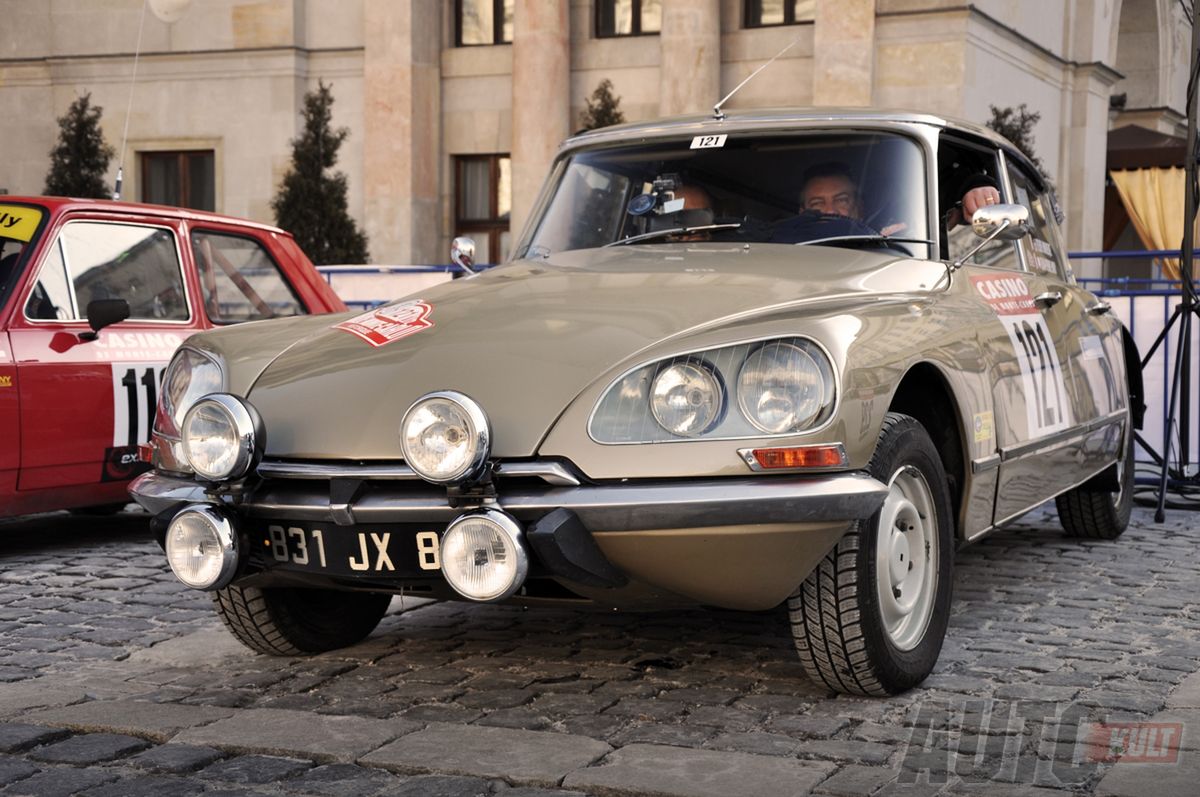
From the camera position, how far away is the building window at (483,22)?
28.7 m

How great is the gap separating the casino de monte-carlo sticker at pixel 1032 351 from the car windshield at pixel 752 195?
1.33ft

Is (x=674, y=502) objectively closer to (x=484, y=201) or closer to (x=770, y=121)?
(x=770, y=121)

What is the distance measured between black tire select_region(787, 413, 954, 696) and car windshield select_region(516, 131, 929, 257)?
0.99 metres

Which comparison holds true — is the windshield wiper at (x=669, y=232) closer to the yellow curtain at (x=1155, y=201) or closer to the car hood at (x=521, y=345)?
the car hood at (x=521, y=345)

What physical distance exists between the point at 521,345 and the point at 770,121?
1.71 m

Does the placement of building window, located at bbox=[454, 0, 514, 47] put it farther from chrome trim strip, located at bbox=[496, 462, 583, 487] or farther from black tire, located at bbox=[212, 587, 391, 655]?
chrome trim strip, located at bbox=[496, 462, 583, 487]

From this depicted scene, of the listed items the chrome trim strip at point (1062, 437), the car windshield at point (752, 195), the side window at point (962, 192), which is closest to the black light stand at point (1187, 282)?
the chrome trim strip at point (1062, 437)

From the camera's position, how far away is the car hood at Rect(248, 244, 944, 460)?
407cm

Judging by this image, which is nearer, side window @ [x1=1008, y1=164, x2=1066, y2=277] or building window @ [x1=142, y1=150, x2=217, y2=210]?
side window @ [x1=1008, y1=164, x2=1066, y2=277]

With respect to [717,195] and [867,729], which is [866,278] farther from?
[867,729]

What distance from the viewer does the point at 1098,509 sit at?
745 centimetres

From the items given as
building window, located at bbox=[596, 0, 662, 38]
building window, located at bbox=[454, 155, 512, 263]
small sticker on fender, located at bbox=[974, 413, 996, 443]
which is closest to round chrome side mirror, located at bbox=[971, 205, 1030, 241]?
small sticker on fender, located at bbox=[974, 413, 996, 443]

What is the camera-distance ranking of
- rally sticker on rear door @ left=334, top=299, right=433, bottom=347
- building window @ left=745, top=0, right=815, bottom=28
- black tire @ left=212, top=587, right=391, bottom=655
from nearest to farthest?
rally sticker on rear door @ left=334, top=299, right=433, bottom=347 < black tire @ left=212, top=587, right=391, bottom=655 < building window @ left=745, top=0, right=815, bottom=28

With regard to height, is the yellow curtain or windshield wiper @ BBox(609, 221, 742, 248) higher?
the yellow curtain
